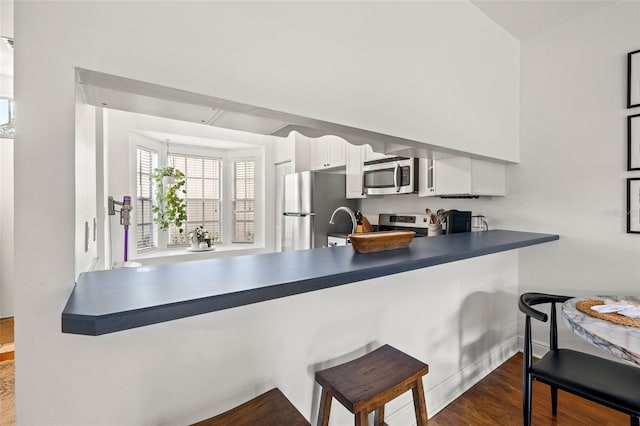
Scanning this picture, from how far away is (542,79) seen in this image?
2.51 m

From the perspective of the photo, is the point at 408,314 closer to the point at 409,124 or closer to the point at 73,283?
the point at 409,124

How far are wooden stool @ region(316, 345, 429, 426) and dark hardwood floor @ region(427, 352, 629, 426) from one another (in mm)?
815

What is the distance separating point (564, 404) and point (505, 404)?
38 centimetres

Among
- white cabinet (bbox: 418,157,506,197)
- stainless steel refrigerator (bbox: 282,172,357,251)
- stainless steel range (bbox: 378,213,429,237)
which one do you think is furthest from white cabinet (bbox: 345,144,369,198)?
white cabinet (bbox: 418,157,506,197)

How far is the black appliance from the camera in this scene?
2500mm

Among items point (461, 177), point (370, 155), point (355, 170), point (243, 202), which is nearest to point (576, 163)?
point (461, 177)

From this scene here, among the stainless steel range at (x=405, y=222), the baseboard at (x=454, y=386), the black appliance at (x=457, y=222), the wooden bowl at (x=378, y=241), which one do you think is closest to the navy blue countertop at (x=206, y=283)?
the wooden bowl at (x=378, y=241)

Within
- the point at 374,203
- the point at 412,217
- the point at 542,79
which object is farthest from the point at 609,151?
the point at 374,203

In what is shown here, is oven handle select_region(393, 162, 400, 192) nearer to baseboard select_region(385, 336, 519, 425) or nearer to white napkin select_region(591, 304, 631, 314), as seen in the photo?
baseboard select_region(385, 336, 519, 425)

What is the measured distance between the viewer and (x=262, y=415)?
3.18 ft

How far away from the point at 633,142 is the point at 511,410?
6.60 feet

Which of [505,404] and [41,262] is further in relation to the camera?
[505,404]

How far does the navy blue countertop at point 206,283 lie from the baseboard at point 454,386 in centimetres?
100

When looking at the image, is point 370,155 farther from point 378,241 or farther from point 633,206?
point 633,206
